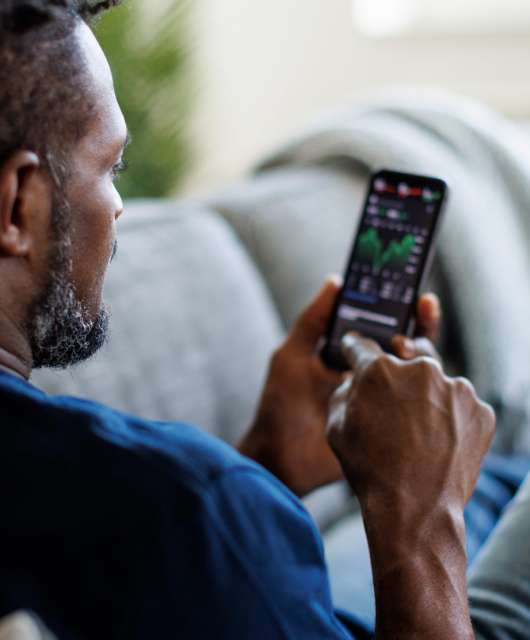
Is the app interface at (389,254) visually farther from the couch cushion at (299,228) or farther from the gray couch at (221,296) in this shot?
the couch cushion at (299,228)

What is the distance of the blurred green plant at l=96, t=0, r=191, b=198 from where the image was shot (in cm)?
204

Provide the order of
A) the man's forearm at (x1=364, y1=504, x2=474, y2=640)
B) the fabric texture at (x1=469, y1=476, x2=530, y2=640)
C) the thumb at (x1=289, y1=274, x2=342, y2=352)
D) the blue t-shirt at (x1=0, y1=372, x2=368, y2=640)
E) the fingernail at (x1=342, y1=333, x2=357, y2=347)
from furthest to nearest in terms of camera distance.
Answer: the thumb at (x1=289, y1=274, x2=342, y2=352), the fingernail at (x1=342, y1=333, x2=357, y2=347), the fabric texture at (x1=469, y1=476, x2=530, y2=640), the man's forearm at (x1=364, y1=504, x2=474, y2=640), the blue t-shirt at (x1=0, y1=372, x2=368, y2=640)

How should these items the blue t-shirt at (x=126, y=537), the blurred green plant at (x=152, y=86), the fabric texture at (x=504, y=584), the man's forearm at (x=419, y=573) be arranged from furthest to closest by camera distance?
the blurred green plant at (x=152, y=86)
the fabric texture at (x=504, y=584)
the man's forearm at (x=419, y=573)
the blue t-shirt at (x=126, y=537)

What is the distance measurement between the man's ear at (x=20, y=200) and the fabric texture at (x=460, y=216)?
816 millimetres

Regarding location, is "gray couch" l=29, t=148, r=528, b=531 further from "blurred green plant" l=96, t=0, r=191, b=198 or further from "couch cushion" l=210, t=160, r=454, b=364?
"blurred green plant" l=96, t=0, r=191, b=198

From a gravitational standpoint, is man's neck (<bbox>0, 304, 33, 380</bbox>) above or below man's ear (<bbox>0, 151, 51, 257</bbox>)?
below

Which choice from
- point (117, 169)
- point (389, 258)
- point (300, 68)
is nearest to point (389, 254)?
point (389, 258)

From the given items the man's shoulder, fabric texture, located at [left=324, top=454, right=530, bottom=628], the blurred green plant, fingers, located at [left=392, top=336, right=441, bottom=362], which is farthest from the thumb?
the blurred green plant

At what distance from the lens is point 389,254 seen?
1082 mm

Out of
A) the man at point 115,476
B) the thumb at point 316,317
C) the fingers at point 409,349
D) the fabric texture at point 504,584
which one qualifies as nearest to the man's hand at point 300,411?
the thumb at point 316,317

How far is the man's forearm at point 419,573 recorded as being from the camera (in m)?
0.69

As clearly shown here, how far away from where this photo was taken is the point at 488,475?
50.9 inches

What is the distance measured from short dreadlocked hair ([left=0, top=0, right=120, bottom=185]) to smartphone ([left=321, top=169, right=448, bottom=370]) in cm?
48

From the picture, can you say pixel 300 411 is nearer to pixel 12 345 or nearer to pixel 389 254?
pixel 389 254
